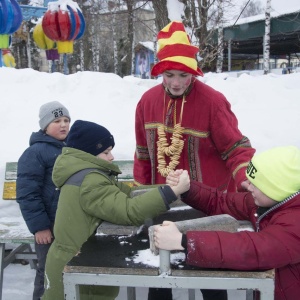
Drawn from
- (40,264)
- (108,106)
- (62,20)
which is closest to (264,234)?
(40,264)

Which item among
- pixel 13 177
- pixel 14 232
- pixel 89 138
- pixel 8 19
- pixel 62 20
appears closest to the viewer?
pixel 89 138

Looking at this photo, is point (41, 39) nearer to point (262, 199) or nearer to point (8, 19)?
point (8, 19)

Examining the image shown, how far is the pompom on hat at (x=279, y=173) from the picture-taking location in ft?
5.77

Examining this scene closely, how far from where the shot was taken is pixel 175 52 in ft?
8.38

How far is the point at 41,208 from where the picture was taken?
302cm

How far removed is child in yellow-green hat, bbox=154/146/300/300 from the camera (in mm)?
1546

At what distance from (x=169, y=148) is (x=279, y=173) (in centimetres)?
104

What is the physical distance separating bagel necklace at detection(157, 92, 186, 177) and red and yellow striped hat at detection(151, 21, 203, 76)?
236 mm

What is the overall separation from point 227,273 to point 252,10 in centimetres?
5665

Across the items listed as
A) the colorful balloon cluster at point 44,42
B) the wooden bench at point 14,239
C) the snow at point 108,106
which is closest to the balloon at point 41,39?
the colorful balloon cluster at point 44,42

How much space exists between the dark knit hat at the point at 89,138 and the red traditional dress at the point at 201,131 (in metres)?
0.59

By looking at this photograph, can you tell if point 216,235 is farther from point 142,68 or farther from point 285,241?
point 142,68

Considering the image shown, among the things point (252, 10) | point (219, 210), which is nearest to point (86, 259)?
point (219, 210)

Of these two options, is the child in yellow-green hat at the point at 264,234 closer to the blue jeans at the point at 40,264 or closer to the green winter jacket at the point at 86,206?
the green winter jacket at the point at 86,206
